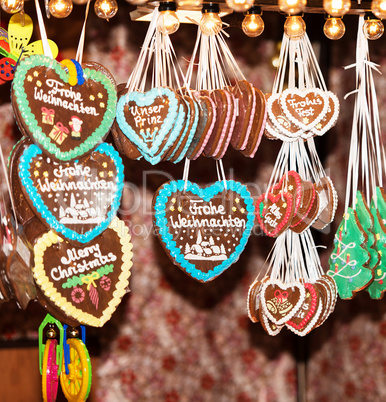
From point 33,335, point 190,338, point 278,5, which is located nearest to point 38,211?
point 278,5

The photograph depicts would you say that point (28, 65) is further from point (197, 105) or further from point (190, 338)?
point (190, 338)

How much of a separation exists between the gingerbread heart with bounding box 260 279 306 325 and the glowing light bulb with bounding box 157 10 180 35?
0.67 m

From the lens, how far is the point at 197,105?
4.64 ft

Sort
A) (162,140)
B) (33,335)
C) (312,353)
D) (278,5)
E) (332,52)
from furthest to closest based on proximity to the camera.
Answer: (312,353) → (332,52) → (33,335) → (278,5) → (162,140)

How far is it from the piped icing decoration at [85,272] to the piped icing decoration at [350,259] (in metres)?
0.58

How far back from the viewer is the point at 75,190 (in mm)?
1312

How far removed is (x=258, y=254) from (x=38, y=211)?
1.79 meters

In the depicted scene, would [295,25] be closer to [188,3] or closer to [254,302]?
[188,3]

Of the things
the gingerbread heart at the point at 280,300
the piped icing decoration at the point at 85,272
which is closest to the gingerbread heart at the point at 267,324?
the gingerbread heart at the point at 280,300

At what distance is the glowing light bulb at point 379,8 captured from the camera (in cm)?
144

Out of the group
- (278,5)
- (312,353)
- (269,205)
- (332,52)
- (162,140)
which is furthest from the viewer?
(312,353)

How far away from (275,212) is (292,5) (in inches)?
19.4

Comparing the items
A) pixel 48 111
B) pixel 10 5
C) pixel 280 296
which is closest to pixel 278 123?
pixel 280 296

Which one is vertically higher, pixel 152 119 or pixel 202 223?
pixel 152 119
